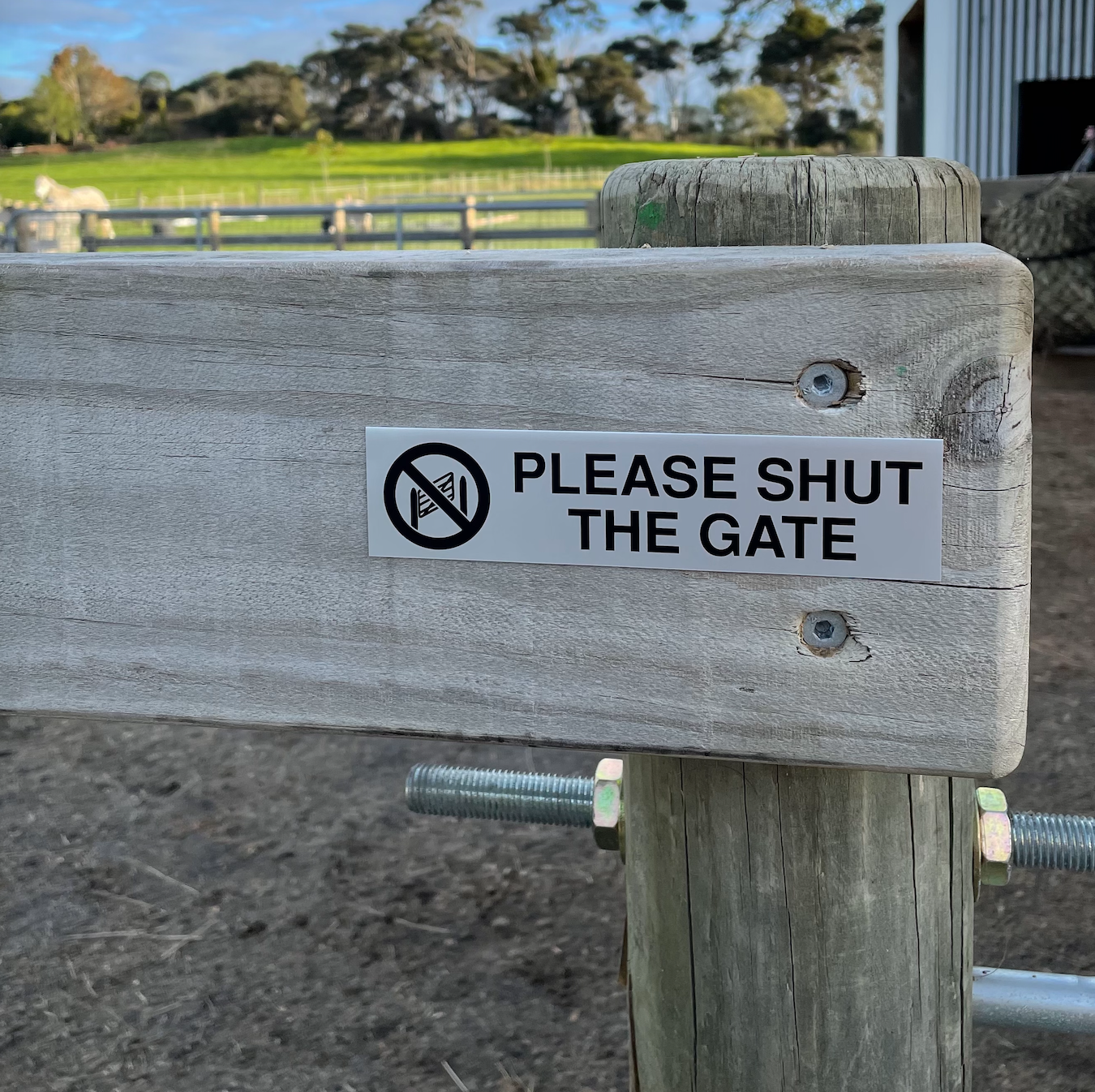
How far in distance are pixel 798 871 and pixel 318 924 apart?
1604 millimetres

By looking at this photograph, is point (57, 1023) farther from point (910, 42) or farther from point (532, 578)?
point (910, 42)

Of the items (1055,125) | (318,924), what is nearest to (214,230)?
(1055,125)

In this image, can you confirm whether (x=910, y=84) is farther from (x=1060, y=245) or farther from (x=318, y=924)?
(x=318, y=924)

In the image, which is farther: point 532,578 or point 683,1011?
point 683,1011

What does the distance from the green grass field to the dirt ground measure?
47.6m

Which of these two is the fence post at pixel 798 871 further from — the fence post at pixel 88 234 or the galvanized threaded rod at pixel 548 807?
the fence post at pixel 88 234

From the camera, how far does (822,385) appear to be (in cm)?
55

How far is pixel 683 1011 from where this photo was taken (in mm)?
784

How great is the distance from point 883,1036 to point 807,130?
55820 mm

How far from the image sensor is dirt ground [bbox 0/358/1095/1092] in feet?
5.97

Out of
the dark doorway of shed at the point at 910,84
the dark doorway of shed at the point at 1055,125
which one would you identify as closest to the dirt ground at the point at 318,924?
the dark doorway of shed at the point at 1055,125

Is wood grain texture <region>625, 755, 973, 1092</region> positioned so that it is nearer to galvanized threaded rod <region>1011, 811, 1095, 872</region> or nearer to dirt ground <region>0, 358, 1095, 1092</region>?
galvanized threaded rod <region>1011, 811, 1095, 872</region>

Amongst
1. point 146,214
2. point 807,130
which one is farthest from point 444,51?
point 146,214

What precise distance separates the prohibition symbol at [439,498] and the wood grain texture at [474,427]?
0.6 inches
